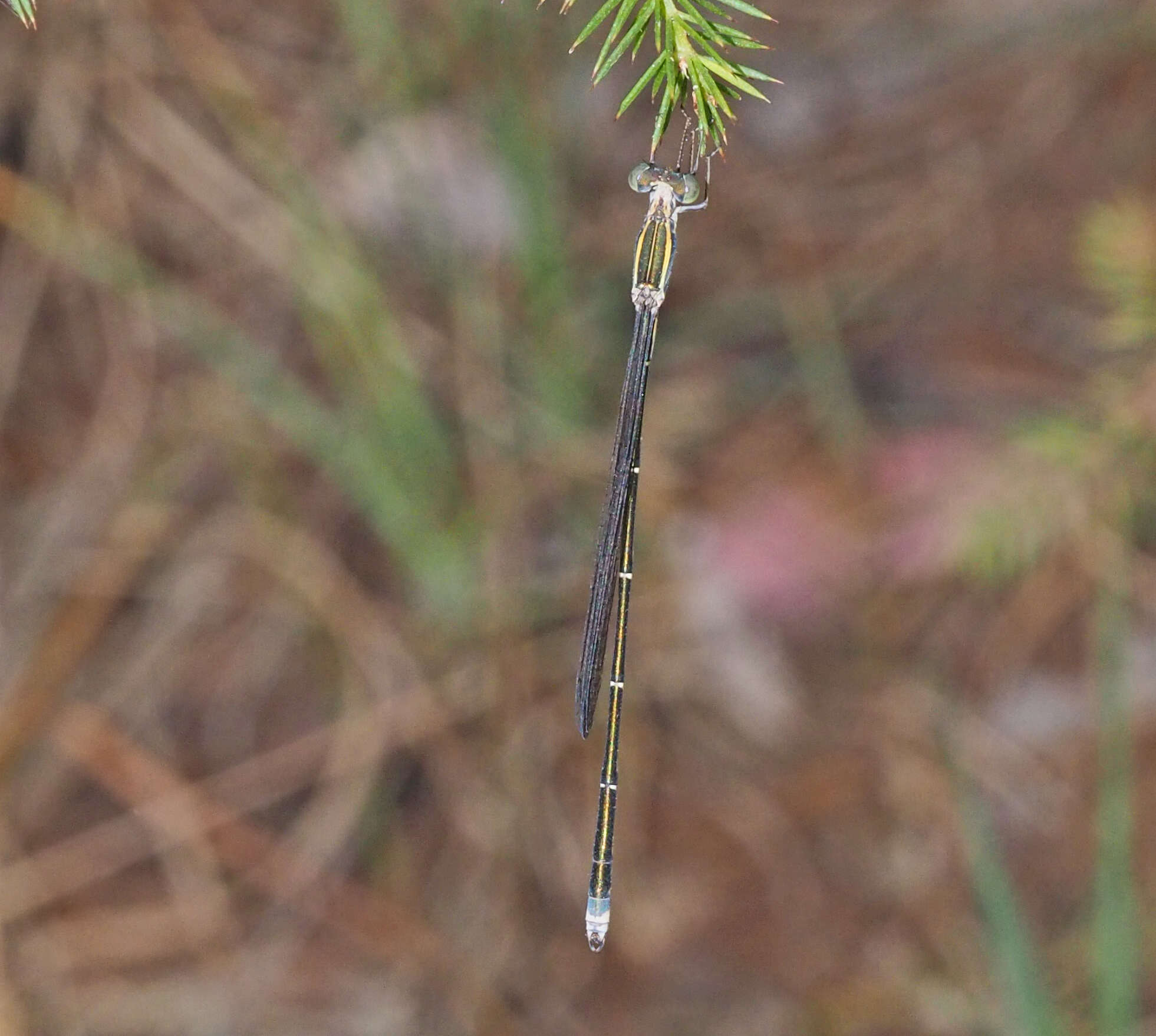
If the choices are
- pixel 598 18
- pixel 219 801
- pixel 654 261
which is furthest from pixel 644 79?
pixel 219 801

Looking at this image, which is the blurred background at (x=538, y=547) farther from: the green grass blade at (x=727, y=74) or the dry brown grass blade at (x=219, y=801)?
the green grass blade at (x=727, y=74)

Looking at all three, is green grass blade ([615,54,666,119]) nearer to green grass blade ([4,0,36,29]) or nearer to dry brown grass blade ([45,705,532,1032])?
green grass blade ([4,0,36,29])

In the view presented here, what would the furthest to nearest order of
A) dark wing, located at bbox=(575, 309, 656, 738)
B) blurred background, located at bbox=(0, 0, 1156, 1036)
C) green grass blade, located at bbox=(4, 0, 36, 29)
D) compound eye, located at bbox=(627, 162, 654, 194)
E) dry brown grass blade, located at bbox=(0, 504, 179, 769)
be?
dry brown grass blade, located at bbox=(0, 504, 179, 769) → blurred background, located at bbox=(0, 0, 1156, 1036) → dark wing, located at bbox=(575, 309, 656, 738) → compound eye, located at bbox=(627, 162, 654, 194) → green grass blade, located at bbox=(4, 0, 36, 29)

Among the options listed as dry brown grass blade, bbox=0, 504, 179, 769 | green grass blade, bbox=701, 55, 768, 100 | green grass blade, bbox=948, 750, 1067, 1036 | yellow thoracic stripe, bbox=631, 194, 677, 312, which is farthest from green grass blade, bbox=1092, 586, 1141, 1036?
dry brown grass blade, bbox=0, 504, 179, 769

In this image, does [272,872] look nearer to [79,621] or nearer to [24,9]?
[79,621]

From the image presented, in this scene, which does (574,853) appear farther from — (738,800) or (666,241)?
(666,241)

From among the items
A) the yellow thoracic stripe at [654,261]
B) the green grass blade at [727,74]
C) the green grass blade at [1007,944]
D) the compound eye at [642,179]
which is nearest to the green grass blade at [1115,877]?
the green grass blade at [1007,944]
